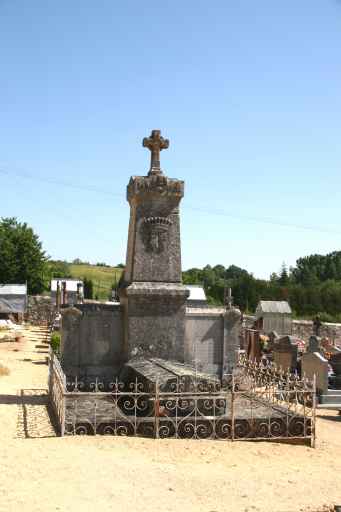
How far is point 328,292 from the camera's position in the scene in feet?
136

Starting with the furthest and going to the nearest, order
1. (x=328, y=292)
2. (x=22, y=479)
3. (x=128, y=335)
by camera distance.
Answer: (x=328, y=292) < (x=128, y=335) < (x=22, y=479)

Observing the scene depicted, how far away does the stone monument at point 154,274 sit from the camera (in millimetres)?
11180

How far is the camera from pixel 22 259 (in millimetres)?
43219

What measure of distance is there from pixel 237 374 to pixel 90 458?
5.55 metres

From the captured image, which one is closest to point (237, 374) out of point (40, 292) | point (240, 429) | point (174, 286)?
point (174, 286)

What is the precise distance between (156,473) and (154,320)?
16.1 feet

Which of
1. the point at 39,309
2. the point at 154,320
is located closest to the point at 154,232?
the point at 154,320

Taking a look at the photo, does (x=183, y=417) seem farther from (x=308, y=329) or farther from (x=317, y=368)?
(x=308, y=329)

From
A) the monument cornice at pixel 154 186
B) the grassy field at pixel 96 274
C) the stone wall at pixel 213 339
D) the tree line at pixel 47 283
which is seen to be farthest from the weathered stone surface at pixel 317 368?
the grassy field at pixel 96 274

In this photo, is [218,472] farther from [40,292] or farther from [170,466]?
[40,292]

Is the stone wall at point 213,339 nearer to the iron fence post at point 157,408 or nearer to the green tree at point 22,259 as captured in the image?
the iron fence post at point 157,408

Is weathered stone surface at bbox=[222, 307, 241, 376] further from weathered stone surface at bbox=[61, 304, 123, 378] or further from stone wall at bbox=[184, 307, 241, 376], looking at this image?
weathered stone surface at bbox=[61, 304, 123, 378]

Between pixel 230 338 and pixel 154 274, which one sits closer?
pixel 154 274

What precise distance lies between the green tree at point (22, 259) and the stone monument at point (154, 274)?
33120 millimetres
